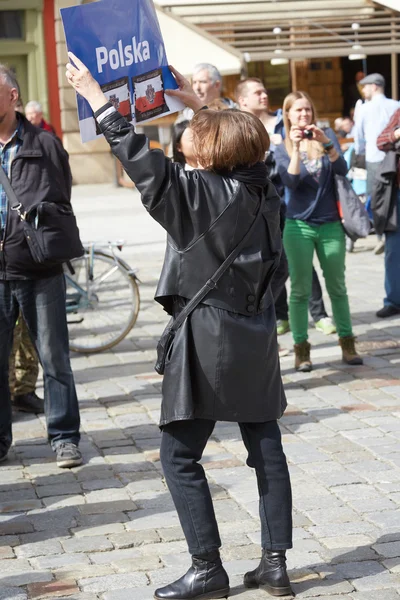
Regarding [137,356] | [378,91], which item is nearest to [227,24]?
[378,91]

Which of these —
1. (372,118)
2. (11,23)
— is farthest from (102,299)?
(11,23)

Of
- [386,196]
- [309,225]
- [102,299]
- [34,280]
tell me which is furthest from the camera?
[386,196]

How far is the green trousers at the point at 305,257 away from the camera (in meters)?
7.71

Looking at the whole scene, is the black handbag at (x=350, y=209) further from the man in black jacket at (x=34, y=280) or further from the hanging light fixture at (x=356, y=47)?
the hanging light fixture at (x=356, y=47)

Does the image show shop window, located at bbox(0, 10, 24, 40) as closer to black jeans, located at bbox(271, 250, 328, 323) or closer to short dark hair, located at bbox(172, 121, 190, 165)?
black jeans, located at bbox(271, 250, 328, 323)

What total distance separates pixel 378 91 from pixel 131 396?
25.6ft

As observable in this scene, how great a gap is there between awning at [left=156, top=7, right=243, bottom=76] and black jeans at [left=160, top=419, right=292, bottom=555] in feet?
40.9

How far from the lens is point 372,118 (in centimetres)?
1374

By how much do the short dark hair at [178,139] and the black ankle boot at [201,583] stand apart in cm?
333

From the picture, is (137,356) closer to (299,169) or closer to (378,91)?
(299,169)

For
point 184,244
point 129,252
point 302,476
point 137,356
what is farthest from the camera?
point 129,252

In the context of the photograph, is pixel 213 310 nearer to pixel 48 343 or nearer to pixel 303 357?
pixel 48 343

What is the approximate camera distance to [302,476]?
5.53 metres

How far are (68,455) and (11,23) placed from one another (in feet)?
70.6
